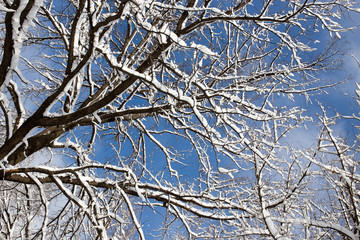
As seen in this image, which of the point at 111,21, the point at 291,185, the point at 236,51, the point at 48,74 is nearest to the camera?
the point at 111,21

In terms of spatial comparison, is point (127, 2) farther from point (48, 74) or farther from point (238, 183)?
point (48, 74)

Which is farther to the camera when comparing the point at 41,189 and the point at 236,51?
the point at 236,51

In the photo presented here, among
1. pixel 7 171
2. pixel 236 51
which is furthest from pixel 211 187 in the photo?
pixel 7 171

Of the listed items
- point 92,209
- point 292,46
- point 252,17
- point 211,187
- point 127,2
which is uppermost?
point 292,46

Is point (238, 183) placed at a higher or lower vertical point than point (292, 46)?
lower

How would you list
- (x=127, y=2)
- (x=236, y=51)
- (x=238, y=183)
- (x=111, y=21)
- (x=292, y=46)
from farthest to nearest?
(x=236, y=51) → (x=238, y=183) → (x=292, y=46) → (x=111, y=21) → (x=127, y=2)

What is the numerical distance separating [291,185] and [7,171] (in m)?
4.40

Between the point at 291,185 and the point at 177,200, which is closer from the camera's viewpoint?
the point at 291,185

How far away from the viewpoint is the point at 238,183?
17.7 feet

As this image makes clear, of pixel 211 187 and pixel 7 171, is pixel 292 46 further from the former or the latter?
pixel 7 171

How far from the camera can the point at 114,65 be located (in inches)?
145

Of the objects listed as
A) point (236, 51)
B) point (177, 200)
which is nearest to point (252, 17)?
point (236, 51)

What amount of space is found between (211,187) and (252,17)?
3022 mm

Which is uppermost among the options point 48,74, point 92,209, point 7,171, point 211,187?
point 48,74
